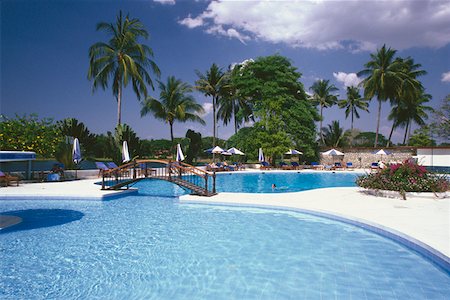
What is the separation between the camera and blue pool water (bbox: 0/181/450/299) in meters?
4.31

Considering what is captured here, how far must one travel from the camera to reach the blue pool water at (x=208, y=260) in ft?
14.1

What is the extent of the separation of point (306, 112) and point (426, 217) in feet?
85.1

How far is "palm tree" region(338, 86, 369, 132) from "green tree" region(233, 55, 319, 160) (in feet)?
49.2

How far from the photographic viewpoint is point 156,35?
90.9 feet

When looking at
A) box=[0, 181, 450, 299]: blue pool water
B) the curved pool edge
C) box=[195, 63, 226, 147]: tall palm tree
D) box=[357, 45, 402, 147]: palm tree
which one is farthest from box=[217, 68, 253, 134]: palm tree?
box=[0, 181, 450, 299]: blue pool water

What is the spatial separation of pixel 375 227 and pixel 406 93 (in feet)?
117

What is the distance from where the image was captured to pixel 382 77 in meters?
34.7

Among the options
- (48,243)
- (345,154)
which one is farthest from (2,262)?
(345,154)

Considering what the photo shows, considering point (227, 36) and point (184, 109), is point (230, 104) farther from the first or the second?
point (227, 36)

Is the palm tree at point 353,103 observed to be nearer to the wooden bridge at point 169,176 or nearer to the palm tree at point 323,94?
the palm tree at point 323,94

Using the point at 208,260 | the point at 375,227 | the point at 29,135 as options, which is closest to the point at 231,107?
the point at 29,135

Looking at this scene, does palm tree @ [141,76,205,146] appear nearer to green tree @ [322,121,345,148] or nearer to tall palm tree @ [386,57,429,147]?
green tree @ [322,121,345,148]

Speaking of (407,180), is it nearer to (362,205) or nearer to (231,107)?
(362,205)

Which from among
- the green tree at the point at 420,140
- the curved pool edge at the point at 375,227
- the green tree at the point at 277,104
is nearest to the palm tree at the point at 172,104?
the green tree at the point at 277,104
